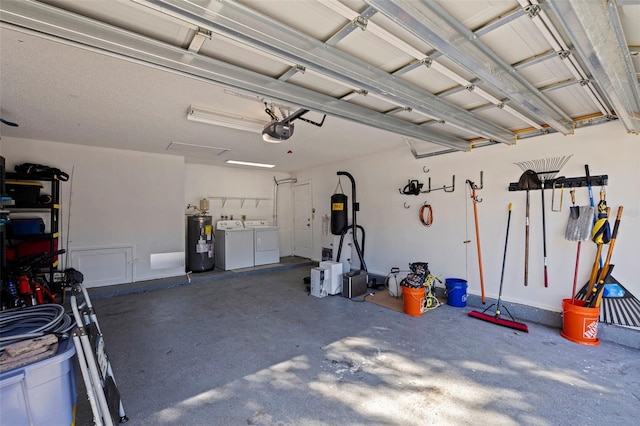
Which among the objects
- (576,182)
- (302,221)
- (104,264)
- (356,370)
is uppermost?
(576,182)

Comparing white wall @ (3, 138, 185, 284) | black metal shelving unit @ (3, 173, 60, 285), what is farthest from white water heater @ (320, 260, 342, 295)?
black metal shelving unit @ (3, 173, 60, 285)

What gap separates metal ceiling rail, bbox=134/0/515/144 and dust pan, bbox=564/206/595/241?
6.85 ft

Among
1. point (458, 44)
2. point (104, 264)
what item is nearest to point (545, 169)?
point (458, 44)

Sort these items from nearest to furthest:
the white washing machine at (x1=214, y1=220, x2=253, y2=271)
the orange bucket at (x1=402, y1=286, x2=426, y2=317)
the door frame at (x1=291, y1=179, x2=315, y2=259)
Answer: the orange bucket at (x1=402, y1=286, x2=426, y2=317), the white washing machine at (x1=214, y1=220, x2=253, y2=271), the door frame at (x1=291, y1=179, x2=315, y2=259)

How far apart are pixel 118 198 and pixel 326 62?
4.93m

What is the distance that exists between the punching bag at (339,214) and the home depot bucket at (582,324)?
3.48 meters

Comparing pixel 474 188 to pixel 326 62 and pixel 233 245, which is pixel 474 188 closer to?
pixel 326 62

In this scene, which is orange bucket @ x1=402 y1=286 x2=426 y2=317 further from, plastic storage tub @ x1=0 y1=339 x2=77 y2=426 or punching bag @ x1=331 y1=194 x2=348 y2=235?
plastic storage tub @ x1=0 y1=339 x2=77 y2=426

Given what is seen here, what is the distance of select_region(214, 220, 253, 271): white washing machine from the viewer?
6168 millimetres

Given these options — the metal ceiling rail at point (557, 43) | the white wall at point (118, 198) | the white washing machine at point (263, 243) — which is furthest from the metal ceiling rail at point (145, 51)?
the white washing machine at point (263, 243)

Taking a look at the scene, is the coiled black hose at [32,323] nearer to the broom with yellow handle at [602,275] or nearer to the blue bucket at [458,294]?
the blue bucket at [458,294]

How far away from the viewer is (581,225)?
3.09 m

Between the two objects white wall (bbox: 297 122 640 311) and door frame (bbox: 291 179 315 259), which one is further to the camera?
door frame (bbox: 291 179 315 259)

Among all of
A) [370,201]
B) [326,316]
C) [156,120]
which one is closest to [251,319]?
[326,316]
